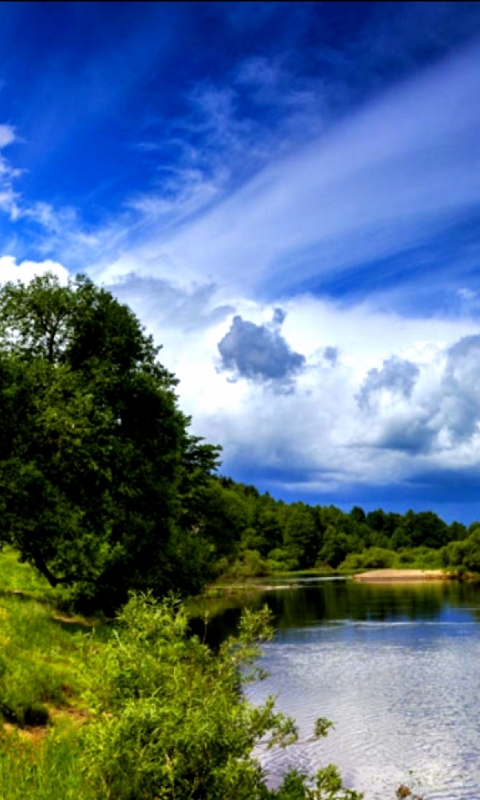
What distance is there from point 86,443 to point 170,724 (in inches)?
981

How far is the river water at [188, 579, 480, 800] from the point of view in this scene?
19.3 metres

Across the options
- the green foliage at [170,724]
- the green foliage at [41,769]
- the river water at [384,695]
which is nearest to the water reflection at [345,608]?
the river water at [384,695]

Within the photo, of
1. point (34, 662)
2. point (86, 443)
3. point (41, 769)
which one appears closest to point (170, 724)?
point (41, 769)

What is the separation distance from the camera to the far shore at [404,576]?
133750 mm

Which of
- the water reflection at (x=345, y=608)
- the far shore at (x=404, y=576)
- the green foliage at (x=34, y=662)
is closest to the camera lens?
the green foliage at (x=34, y=662)

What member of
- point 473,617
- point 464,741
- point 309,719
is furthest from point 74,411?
point 473,617

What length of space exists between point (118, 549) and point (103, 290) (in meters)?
13.4

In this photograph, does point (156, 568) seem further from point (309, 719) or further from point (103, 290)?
point (309, 719)

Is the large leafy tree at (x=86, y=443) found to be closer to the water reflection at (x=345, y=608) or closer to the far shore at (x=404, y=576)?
the water reflection at (x=345, y=608)

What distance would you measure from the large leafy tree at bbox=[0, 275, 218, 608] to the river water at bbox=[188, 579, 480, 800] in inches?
368

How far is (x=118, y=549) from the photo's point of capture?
40.8m

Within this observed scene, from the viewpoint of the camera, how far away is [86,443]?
34.5 m

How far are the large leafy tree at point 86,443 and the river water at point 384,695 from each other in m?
9.35

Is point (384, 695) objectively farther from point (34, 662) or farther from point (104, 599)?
point (104, 599)
